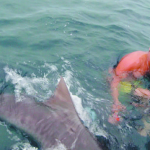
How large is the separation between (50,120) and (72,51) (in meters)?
3.54

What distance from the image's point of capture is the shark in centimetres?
402

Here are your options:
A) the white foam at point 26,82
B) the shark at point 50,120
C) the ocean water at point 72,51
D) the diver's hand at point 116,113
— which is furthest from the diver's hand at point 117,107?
the white foam at point 26,82

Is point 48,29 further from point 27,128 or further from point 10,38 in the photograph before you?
point 27,128

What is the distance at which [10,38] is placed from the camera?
25.0ft

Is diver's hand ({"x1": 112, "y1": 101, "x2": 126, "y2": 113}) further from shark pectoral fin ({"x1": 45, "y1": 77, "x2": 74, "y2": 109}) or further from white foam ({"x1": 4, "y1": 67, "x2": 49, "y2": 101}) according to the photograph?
white foam ({"x1": 4, "y1": 67, "x2": 49, "y2": 101})

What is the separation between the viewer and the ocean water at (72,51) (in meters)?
4.76

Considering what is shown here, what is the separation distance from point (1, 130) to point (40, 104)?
97 cm

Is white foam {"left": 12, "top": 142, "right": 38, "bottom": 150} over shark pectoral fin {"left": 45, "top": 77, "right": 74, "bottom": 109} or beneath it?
beneath

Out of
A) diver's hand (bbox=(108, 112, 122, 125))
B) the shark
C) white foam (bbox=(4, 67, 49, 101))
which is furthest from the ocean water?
the shark

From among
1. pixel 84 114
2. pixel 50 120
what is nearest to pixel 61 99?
A: pixel 50 120

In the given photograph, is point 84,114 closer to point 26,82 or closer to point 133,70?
point 26,82

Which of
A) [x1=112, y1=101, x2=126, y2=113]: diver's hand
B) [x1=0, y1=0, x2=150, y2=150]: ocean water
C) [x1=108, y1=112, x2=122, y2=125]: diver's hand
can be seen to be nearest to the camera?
[x1=0, y1=0, x2=150, y2=150]: ocean water

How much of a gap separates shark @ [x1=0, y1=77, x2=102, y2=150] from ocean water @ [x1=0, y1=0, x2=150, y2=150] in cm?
23

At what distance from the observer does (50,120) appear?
4.35 m
